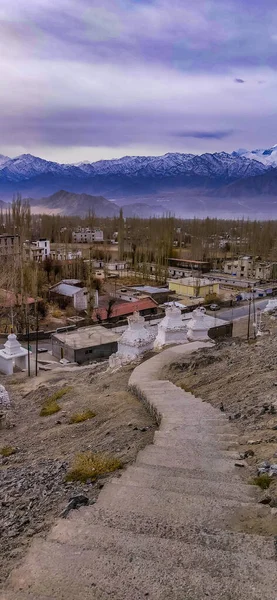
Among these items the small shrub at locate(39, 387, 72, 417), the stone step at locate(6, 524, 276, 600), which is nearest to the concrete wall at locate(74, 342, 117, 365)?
the small shrub at locate(39, 387, 72, 417)

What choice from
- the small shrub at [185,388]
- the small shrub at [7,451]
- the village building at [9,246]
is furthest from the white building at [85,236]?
the small shrub at [7,451]

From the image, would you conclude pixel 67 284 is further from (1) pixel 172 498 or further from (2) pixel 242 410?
(1) pixel 172 498

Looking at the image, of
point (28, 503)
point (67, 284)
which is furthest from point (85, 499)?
point (67, 284)

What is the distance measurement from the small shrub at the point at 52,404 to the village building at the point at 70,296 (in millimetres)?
20385

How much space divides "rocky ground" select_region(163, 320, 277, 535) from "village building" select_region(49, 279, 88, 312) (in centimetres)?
2017

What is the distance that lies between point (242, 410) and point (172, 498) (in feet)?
9.39

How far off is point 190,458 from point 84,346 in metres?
14.5

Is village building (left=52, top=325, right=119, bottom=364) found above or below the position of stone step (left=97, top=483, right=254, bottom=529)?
below

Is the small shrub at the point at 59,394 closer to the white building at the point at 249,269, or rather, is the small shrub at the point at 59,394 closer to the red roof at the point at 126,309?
the red roof at the point at 126,309

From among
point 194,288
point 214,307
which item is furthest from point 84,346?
point 194,288

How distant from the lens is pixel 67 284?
35000mm

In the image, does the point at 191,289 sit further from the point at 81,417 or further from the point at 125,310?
the point at 81,417

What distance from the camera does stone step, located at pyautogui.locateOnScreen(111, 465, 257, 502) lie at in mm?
4570

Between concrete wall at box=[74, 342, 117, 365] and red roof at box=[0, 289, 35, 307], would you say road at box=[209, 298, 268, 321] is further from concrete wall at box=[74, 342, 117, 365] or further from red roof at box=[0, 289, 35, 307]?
red roof at box=[0, 289, 35, 307]
